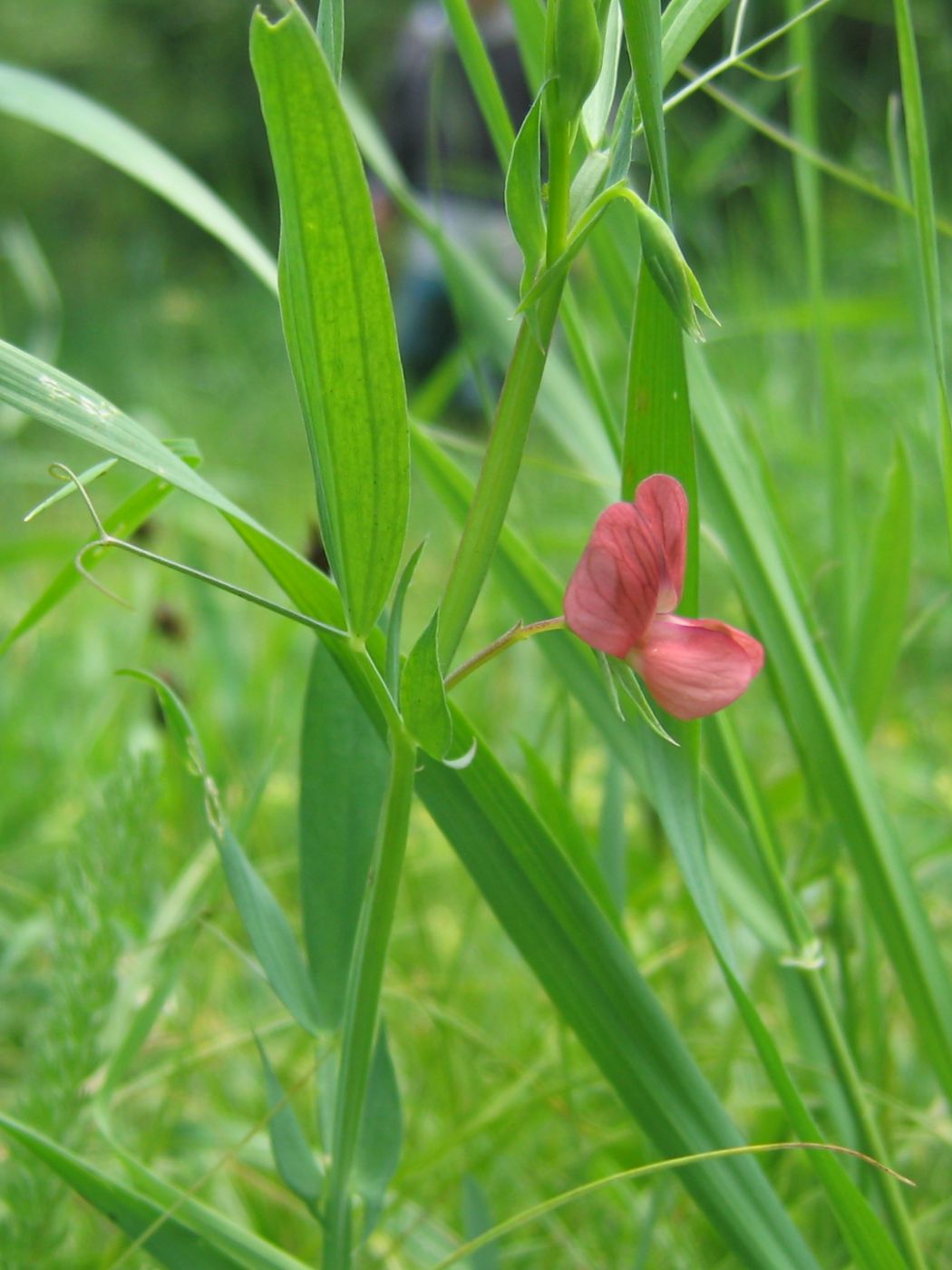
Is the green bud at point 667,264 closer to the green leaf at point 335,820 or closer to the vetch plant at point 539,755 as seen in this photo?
the vetch plant at point 539,755

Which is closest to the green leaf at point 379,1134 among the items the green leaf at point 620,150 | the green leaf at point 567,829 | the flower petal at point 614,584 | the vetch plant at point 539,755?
the vetch plant at point 539,755

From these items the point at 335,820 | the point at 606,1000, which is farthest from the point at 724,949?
the point at 335,820

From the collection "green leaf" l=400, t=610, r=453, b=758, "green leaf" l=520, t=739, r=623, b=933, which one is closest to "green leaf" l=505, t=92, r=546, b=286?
"green leaf" l=400, t=610, r=453, b=758

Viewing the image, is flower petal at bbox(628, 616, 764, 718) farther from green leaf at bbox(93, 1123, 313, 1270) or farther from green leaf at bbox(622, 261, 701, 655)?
green leaf at bbox(93, 1123, 313, 1270)

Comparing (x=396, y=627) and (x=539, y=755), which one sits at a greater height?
(x=396, y=627)

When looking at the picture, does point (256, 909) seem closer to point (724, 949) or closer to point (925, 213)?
point (724, 949)

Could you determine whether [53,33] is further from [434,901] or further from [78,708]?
[434,901]

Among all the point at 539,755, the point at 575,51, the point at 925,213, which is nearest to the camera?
the point at 575,51
